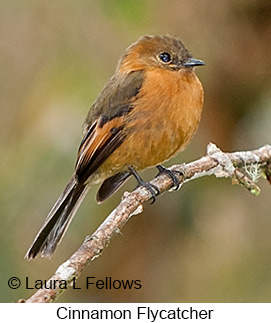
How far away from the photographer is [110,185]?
5406 mm

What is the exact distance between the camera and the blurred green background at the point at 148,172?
17.9ft

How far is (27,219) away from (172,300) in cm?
93

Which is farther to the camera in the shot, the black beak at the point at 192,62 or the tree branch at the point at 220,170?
the black beak at the point at 192,62

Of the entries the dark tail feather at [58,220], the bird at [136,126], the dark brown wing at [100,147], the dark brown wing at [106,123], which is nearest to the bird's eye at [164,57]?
the bird at [136,126]

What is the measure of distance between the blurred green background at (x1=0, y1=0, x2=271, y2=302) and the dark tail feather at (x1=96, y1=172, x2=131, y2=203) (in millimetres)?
206

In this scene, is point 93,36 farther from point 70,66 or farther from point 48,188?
point 48,188

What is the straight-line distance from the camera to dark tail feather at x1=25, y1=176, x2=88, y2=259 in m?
5.06

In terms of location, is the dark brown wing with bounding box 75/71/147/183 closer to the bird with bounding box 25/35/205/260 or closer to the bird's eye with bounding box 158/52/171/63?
the bird with bounding box 25/35/205/260

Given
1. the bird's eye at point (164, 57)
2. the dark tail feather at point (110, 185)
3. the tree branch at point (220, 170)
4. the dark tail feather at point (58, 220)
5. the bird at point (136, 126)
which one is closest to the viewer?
the tree branch at point (220, 170)

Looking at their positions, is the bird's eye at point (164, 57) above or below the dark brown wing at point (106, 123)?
above

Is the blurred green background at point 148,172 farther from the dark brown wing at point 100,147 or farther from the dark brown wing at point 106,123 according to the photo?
the dark brown wing at point 100,147

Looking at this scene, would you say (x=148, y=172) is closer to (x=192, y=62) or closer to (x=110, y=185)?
(x=110, y=185)
